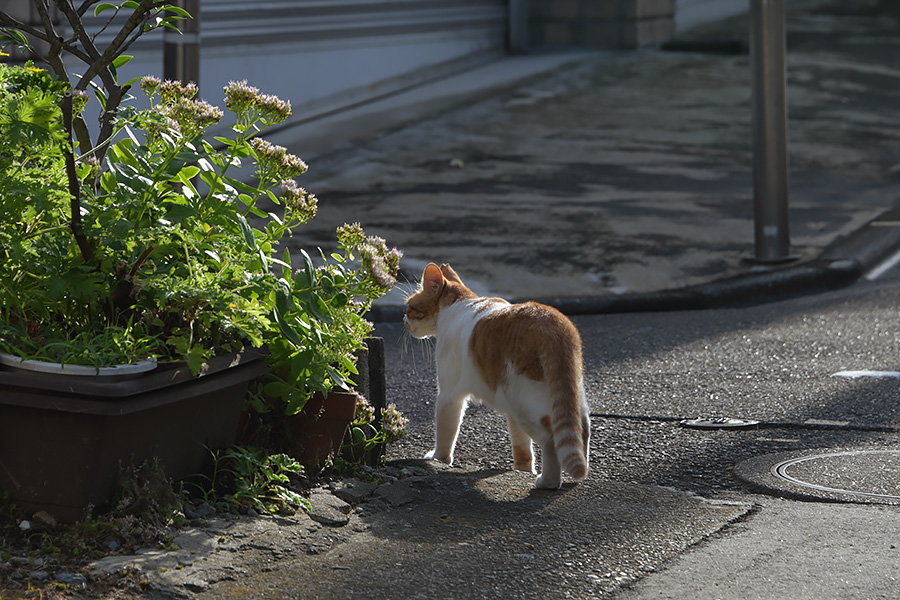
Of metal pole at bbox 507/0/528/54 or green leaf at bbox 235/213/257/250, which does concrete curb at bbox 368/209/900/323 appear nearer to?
green leaf at bbox 235/213/257/250

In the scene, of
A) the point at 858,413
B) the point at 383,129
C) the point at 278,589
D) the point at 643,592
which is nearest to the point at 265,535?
the point at 278,589

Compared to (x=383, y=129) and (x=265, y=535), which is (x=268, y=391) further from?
(x=383, y=129)

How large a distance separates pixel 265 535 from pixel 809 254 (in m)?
6.18

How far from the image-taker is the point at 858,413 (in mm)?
5066

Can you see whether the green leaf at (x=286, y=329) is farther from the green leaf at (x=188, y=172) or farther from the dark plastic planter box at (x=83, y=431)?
the green leaf at (x=188, y=172)

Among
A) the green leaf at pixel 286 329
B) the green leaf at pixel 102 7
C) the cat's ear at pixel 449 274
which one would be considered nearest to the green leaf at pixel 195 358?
the green leaf at pixel 286 329

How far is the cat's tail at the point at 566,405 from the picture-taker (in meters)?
3.78

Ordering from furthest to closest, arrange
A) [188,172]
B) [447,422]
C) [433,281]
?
Answer: [433,281] < [447,422] < [188,172]

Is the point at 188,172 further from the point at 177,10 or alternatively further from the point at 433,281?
the point at 433,281

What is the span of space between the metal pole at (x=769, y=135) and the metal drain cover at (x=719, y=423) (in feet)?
11.6

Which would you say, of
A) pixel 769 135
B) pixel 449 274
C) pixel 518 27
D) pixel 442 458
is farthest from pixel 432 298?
pixel 518 27

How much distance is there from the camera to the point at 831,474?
165 inches

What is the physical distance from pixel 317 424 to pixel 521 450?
0.88m

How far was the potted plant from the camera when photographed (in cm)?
324
